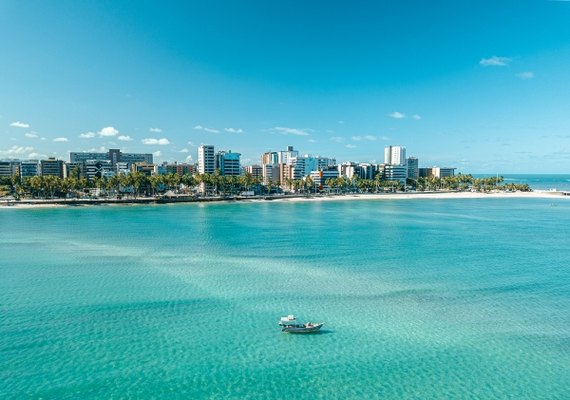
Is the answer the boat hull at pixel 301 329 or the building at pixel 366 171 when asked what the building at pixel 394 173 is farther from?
the boat hull at pixel 301 329

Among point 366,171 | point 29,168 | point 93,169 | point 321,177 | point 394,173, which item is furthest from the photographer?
point 394,173

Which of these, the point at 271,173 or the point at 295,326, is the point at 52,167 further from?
the point at 295,326

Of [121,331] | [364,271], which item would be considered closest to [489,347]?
[364,271]

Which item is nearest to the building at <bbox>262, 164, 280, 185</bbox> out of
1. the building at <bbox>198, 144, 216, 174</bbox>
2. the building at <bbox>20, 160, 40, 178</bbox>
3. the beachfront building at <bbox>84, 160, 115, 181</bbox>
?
the building at <bbox>198, 144, 216, 174</bbox>

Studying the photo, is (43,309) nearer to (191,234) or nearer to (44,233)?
(191,234)

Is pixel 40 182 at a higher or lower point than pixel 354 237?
higher

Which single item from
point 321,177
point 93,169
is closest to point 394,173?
point 321,177
